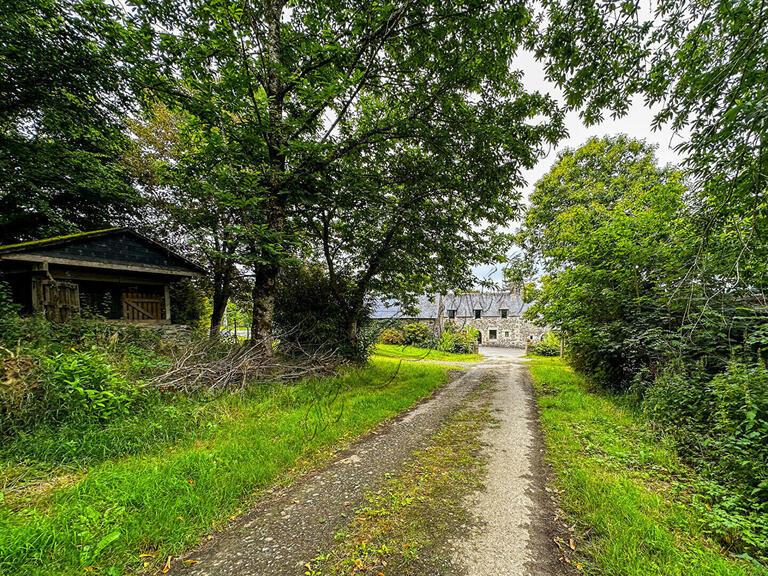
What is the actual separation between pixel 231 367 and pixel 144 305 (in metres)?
7.76

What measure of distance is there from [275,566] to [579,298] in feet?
29.3

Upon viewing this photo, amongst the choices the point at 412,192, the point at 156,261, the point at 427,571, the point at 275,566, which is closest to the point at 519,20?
the point at 412,192

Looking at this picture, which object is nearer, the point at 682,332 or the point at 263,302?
the point at 682,332

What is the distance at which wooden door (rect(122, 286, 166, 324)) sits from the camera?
10.2 m

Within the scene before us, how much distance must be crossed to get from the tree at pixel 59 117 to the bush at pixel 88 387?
5.99 metres

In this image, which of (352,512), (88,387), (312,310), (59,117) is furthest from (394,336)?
(352,512)

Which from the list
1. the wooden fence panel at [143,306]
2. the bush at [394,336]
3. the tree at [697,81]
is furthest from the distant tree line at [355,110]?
the bush at [394,336]

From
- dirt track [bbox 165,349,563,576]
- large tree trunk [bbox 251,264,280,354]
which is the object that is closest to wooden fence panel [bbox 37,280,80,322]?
large tree trunk [bbox 251,264,280,354]

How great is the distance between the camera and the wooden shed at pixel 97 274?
7.33m

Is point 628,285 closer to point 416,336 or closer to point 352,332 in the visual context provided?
point 352,332

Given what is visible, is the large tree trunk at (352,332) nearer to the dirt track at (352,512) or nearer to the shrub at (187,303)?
the dirt track at (352,512)

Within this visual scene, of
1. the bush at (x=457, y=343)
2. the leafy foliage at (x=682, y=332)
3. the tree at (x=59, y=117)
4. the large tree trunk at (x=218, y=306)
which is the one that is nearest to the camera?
the leafy foliage at (x=682, y=332)

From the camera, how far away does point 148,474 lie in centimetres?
294

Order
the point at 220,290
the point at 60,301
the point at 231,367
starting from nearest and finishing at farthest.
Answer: the point at 231,367, the point at 60,301, the point at 220,290
